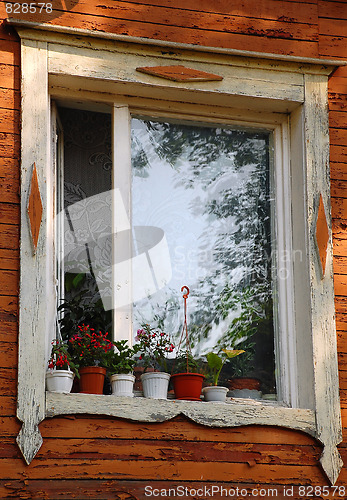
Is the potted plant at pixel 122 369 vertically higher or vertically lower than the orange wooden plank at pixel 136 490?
higher

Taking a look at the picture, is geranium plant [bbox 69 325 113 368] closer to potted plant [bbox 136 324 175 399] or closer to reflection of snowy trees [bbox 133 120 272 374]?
potted plant [bbox 136 324 175 399]

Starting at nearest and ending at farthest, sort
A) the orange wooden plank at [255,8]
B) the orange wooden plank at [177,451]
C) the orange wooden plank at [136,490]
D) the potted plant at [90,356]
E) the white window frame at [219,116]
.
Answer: the orange wooden plank at [136,490] → the orange wooden plank at [177,451] → the white window frame at [219,116] → the potted plant at [90,356] → the orange wooden plank at [255,8]

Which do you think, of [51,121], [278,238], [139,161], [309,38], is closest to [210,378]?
[278,238]

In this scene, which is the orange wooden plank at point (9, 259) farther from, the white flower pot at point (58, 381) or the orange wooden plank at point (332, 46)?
the orange wooden plank at point (332, 46)

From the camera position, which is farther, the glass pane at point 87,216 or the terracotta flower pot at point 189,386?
the glass pane at point 87,216

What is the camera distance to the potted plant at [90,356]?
5090mm

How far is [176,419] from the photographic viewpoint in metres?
5.06

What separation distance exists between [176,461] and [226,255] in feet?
4.10

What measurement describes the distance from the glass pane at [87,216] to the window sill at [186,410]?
0.52m

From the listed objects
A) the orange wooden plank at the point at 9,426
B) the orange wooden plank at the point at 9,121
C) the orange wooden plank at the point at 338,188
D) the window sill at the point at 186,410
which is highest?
the orange wooden plank at the point at 9,121

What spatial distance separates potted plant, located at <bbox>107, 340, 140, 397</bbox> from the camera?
16.8 ft

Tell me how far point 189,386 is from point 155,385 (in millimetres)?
183

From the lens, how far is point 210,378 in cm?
538

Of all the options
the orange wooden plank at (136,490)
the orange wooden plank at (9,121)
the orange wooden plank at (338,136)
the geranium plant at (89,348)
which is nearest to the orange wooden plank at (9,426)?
the orange wooden plank at (136,490)
